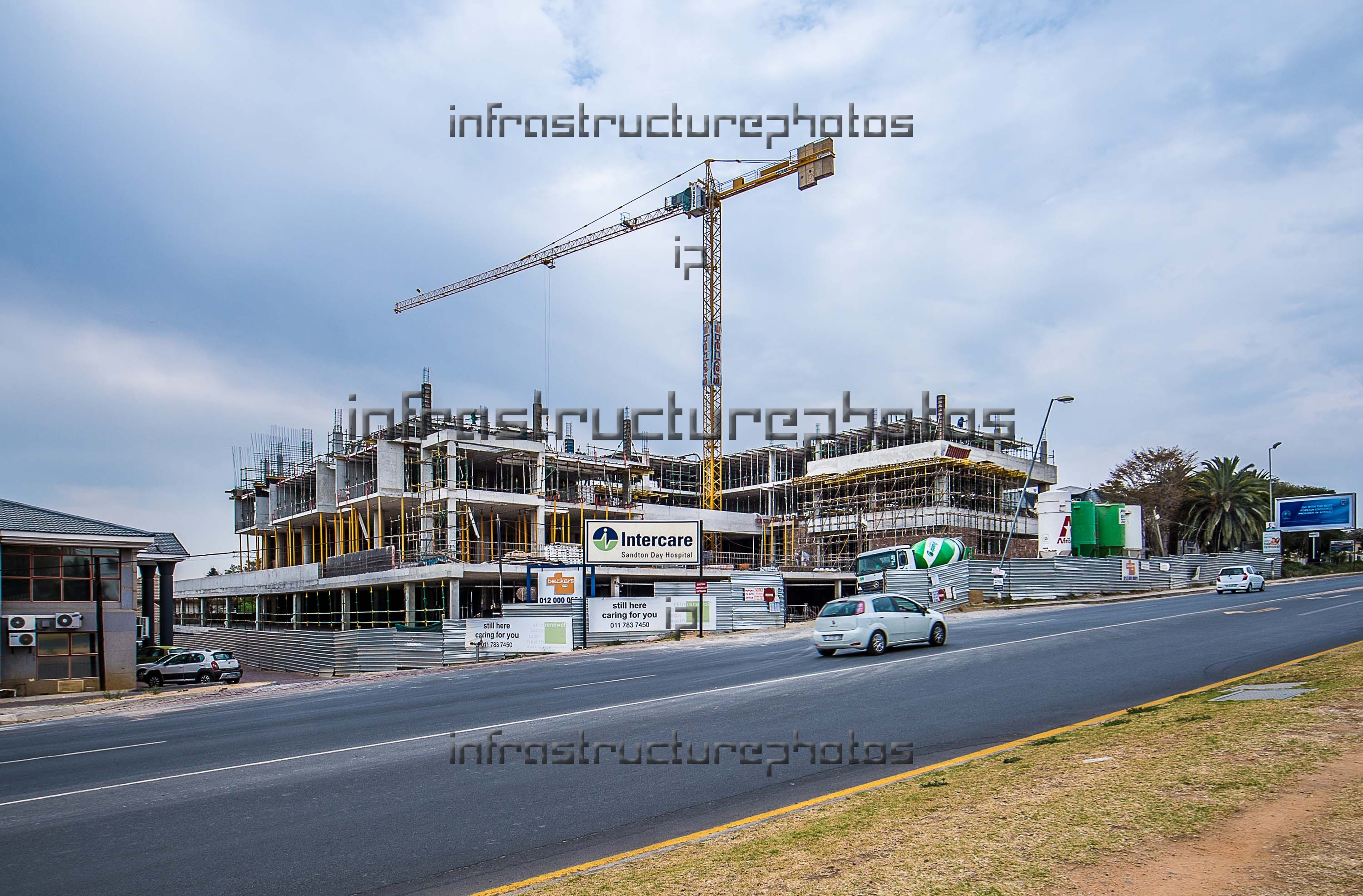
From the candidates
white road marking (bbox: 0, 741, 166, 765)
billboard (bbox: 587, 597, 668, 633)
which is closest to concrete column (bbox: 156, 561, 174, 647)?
billboard (bbox: 587, 597, 668, 633)

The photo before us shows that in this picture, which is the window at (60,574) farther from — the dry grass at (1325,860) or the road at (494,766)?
the dry grass at (1325,860)

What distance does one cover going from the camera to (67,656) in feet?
111

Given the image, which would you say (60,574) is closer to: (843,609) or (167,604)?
(167,604)

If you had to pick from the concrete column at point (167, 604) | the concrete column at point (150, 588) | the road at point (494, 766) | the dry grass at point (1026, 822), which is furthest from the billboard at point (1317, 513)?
the concrete column at point (150, 588)

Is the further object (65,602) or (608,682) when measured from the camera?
(65,602)

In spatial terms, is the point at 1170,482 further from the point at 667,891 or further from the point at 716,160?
the point at 667,891

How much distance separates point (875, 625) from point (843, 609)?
91 cm

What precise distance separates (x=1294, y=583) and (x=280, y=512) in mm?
73294

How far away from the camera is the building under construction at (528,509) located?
54.8 metres

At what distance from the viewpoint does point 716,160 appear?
86.3 metres

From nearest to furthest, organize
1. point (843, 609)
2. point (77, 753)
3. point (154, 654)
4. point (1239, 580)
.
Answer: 1. point (77, 753)
2. point (843, 609)
3. point (154, 654)
4. point (1239, 580)

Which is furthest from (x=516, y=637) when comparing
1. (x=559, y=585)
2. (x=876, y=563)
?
(x=876, y=563)

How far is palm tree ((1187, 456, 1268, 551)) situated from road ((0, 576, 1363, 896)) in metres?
58.5

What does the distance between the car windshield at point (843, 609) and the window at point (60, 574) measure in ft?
95.5
